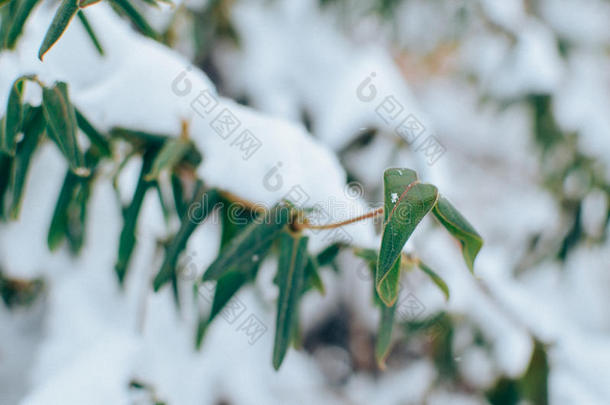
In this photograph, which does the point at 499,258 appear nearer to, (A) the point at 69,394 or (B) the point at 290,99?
Answer: (B) the point at 290,99

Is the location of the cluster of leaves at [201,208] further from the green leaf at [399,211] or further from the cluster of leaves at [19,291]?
the cluster of leaves at [19,291]

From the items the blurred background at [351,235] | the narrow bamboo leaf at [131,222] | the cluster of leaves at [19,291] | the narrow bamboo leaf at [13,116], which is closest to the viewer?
the narrow bamboo leaf at [13,116]

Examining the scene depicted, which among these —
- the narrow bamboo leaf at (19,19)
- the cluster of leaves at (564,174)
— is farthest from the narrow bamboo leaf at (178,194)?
the cluster of leaves at (564,174)

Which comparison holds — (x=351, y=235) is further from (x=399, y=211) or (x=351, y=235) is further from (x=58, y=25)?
(x=58, y=25)

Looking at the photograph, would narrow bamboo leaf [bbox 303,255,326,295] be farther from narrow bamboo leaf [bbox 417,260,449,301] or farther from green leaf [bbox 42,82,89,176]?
green leaf [bbox 42,82,89,176]

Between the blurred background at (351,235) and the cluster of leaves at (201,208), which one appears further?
the blurred background at (351,235)

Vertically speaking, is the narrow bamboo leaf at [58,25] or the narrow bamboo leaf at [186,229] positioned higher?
the narrow bamboo leaf at [58,25]

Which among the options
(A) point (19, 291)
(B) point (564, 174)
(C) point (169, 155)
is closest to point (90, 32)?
(C) point (169, 155)

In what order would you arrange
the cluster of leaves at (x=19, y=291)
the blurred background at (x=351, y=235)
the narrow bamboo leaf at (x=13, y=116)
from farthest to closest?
the cluster of leaves at (x=19, y=291), the blurred background at (x=351, y=235), the narrow bamboo leaf at (x=13, y=116)
